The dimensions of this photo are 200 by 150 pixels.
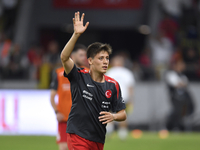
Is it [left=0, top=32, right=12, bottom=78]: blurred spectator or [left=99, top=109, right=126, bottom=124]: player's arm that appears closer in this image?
[left=99, top=109, right=126, bottom=124]: player's arm

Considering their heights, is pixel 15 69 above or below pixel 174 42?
below

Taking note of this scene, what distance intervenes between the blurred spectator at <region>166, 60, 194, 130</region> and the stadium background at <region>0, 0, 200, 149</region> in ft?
1.03

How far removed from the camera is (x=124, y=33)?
24.6 meters

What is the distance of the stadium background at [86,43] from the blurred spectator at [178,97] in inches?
12.4

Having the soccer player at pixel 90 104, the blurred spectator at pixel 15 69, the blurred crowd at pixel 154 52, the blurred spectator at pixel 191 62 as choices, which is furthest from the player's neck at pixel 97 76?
the blurred spectator at pixel 191 62

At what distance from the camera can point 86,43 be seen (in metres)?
24.2

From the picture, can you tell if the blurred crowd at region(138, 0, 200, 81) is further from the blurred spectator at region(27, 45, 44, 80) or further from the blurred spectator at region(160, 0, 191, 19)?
the blurred spectator at region(27, 45, 44, 80)

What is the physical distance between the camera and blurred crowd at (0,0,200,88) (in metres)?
15.2

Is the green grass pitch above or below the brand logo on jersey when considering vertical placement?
below

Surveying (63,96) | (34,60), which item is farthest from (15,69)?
(63,96)

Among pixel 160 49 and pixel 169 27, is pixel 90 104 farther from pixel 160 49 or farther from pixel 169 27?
pixel 169 27

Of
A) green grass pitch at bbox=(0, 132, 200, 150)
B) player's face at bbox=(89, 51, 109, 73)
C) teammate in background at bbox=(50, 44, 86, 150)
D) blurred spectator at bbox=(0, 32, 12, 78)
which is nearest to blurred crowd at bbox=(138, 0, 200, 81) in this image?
green grass pitch at bbox=(0, 132, 200, 150)

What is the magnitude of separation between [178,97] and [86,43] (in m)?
10.9

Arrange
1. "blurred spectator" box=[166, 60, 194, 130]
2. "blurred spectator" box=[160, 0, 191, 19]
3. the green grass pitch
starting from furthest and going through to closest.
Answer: "blurred spectator" box=[160, 0, 191, 19] < "blurred spectator" box=[166, 60, 194, 130] < the green grass pitch
